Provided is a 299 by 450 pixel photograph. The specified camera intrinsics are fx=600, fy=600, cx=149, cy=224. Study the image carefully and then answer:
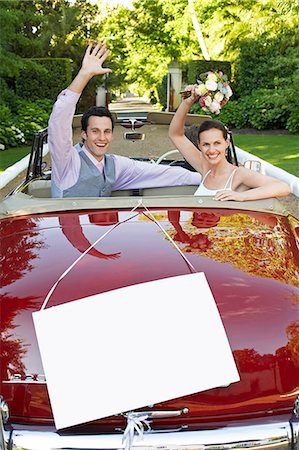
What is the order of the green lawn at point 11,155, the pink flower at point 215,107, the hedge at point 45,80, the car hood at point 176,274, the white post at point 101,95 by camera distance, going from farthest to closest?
the white post at point 101,95, the hedge at point 45,80, the green lawn at point 11,155, the pink flower at point 215,107, the car hood at point 176,274

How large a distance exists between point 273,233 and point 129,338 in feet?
3.38

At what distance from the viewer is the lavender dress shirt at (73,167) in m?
3.44

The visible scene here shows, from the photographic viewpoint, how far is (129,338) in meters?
2.08

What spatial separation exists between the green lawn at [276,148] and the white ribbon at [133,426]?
27.7 feet

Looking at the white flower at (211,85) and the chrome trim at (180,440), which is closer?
the chrome trim at (180,440)

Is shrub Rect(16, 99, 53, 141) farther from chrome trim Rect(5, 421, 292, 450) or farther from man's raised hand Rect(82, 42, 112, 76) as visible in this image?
chrome trim Rect(5, 421, 292, 450)

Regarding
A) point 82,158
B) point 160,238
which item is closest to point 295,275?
point 160,238

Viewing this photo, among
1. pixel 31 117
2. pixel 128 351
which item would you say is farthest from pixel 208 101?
pixel 31 117

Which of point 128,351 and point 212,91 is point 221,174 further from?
point 128,351

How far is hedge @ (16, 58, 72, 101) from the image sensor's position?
22188mm

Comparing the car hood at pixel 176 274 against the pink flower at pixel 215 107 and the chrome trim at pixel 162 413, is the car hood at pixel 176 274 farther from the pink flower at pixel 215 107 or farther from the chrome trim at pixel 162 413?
the pink flower at pixel 215 107

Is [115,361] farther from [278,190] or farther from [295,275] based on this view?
[278,190]

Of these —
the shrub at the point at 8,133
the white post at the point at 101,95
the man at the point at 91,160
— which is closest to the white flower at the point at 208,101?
the man at the point at 91,160

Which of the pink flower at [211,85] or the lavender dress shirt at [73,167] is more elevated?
the pink flower at [211,85]
